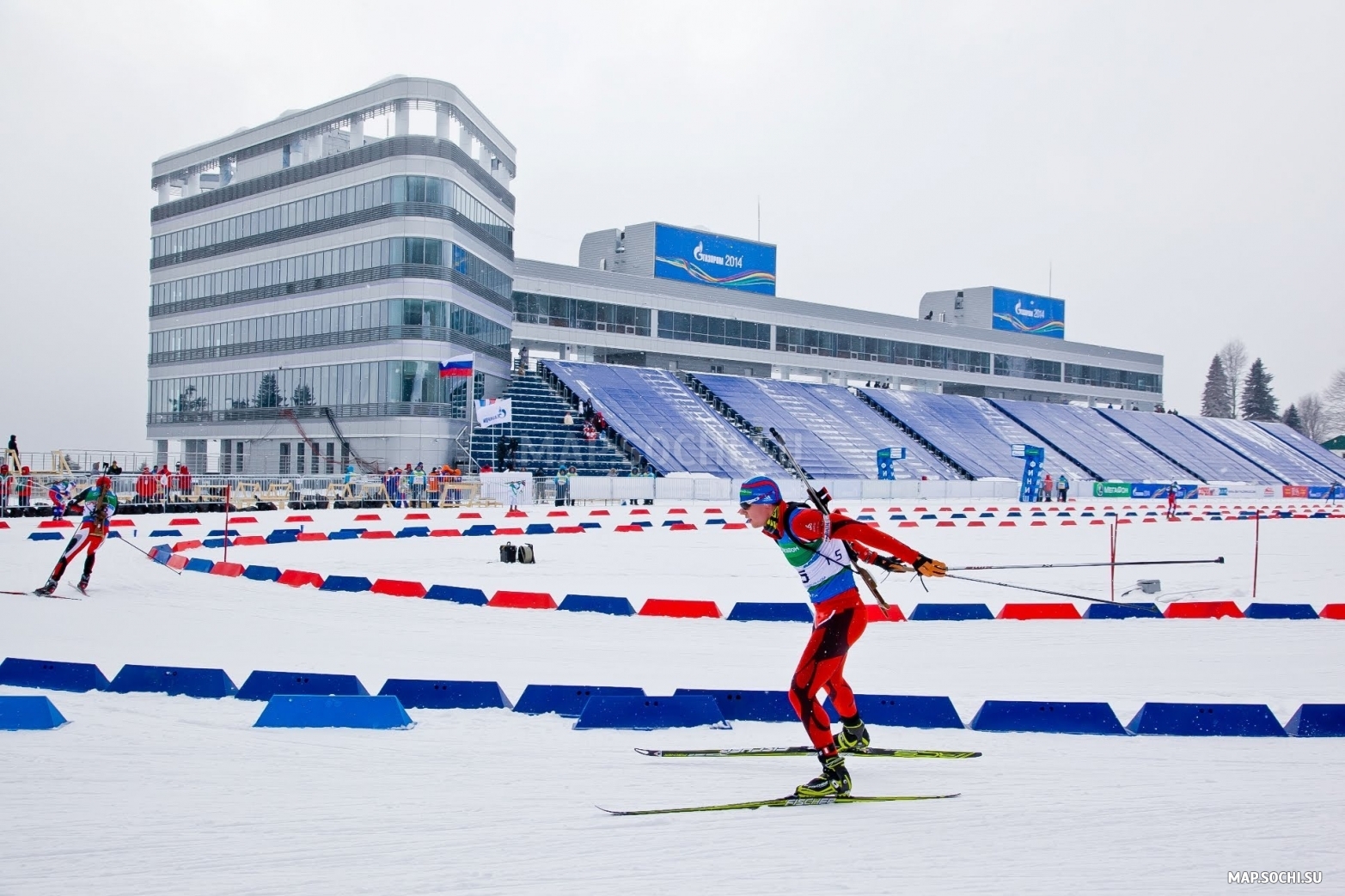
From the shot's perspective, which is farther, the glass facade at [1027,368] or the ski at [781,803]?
the glass facade at [1027,368]

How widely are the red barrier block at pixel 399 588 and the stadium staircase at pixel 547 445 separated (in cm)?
2708

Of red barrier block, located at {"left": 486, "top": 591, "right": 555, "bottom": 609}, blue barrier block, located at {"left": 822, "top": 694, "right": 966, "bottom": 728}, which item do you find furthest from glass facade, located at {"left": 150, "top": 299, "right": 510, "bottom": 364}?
blue barrier block, located at {"left": 822, "top": 694, "right": 966, "bottom": 728}

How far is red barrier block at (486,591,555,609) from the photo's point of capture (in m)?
13.9

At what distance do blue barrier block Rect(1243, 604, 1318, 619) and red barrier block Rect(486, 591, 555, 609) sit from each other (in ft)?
29.2

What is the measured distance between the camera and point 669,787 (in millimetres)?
6148

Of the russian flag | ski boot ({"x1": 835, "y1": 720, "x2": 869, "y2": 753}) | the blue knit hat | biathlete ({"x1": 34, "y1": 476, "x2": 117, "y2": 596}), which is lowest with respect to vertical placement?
ski boot ({"x1": 835, "y1": 720, "x2": 869, "y2": 753})

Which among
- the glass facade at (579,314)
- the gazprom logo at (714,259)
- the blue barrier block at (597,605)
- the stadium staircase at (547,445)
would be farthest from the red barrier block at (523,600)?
the gazprom logo at (714,259)

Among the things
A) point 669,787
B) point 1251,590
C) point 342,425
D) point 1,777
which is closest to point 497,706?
point 669,787

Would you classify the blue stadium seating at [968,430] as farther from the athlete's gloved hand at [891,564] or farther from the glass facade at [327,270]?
the athlete's gloved hand at [891,564]

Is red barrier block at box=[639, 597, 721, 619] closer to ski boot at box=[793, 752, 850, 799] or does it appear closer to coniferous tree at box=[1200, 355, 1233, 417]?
ski boot at box=[793, 752, 850, 799]

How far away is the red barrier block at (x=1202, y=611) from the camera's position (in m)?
13.0

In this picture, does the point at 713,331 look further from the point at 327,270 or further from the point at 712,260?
the point at 327,270

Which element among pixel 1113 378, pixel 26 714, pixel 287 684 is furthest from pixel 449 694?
pixel 1113 378

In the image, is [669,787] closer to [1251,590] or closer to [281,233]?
[1251,590]
